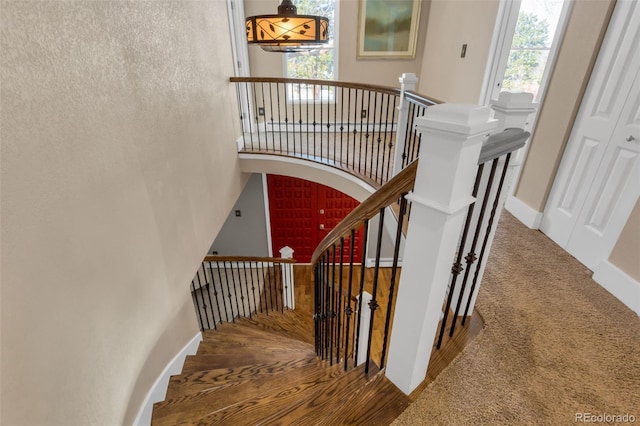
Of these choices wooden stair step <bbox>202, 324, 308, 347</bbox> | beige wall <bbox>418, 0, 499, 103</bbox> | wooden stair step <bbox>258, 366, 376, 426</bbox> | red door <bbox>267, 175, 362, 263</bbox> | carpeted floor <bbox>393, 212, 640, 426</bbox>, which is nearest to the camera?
carpeted floor <bbox>393, 212, 640, 426</bbox>

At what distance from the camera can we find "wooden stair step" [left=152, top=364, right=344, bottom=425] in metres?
1.78

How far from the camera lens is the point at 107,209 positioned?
1.67m

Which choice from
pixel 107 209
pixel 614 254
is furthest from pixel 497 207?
pixel 107 209

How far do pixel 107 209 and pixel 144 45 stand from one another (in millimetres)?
1094

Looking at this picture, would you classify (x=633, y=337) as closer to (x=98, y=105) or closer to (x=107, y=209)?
(x=107, y=209)

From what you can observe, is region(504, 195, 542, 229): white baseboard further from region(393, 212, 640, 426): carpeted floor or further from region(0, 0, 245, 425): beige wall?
region(0, 0, 245, 425): beige wall

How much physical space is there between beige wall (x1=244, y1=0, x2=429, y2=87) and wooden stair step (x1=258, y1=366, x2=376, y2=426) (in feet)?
15.8

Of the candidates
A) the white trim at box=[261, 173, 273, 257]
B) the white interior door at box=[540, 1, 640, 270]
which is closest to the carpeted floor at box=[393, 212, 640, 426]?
the white interior door at box=[540, 1, 640, 270]

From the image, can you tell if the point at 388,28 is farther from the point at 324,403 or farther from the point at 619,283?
the point at 324,403

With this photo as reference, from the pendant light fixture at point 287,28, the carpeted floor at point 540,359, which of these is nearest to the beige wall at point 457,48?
the pendant light fixture at point 287,28

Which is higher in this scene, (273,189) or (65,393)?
(65,393)

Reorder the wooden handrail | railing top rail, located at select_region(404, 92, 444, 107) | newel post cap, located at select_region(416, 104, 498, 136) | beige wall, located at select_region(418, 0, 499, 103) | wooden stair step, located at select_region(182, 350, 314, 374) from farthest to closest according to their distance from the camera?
beige wall, located at select_region(418, 0, 499, 103) → wooden stair step, located at select_region(182, 350, 314, 374) → railing top rail, located at select_region(404, 92, 444, 107) → the wooden handrail → newel post cap, located at select_region(416, 104, 498, 136)

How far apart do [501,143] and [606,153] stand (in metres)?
1.56

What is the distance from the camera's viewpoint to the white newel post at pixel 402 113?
265 cm
